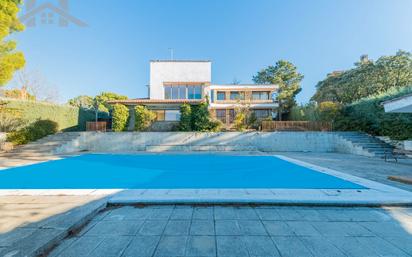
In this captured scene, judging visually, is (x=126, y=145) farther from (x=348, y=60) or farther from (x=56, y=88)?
(x=348, y=60)

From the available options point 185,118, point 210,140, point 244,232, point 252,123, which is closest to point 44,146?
point 185,118

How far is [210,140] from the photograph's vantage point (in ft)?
50.6

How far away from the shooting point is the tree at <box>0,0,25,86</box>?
1061cm

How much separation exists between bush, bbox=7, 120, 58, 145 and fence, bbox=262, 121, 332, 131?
63.3 feet

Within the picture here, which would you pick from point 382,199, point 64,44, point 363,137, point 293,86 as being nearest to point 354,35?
point 363,137

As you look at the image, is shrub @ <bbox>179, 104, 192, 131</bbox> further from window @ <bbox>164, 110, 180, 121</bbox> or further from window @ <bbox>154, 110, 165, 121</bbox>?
window @ <bbox>154, 110, 165, 121</bbox>

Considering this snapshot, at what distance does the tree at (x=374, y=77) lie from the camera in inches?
809

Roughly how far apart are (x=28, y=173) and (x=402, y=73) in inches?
1341

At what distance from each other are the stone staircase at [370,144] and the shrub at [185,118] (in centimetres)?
1315

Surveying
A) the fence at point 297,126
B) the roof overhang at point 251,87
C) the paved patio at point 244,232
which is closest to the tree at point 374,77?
the roof overhang at point 251,87

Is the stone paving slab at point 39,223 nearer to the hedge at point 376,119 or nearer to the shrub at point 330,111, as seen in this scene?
the hedge at point 376,119

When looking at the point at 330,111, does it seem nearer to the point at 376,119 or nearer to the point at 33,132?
the point at 376,119

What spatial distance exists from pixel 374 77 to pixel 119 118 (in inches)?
1183

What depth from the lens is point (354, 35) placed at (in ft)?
56.8
